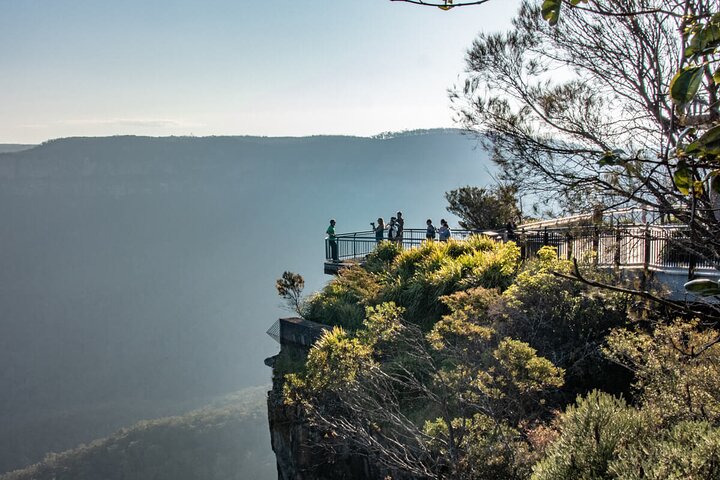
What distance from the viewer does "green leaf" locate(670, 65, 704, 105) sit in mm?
1426

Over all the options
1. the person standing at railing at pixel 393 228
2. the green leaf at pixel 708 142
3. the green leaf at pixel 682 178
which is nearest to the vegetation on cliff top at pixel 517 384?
the green leaf at pixel 682 178

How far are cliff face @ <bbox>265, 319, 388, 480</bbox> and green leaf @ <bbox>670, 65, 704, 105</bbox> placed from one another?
27.3 ft

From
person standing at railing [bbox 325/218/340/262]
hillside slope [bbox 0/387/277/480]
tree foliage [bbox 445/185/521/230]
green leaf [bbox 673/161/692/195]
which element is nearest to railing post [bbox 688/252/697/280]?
green leaf [bbox 673/161/692/195]

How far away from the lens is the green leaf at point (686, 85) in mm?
1426

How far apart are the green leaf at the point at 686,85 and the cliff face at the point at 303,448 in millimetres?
8322

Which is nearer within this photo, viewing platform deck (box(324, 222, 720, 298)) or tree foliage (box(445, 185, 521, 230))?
viewing platform deck (box(324, 222, 720, 298))

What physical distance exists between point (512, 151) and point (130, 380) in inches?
3591

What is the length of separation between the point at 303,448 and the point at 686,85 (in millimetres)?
10464

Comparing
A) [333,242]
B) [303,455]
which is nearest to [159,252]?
[333,242]

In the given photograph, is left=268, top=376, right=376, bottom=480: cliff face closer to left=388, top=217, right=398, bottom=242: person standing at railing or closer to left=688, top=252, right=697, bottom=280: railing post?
left=688, top=252, right=697, bottom=280: railing post

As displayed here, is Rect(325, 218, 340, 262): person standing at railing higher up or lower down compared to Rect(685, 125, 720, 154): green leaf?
lower down

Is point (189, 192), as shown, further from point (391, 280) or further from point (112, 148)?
point (391, 280)

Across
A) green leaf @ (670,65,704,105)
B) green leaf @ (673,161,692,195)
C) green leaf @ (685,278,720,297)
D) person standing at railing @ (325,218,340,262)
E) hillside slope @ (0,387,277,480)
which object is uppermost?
green leaf @ (670,65,704,105)

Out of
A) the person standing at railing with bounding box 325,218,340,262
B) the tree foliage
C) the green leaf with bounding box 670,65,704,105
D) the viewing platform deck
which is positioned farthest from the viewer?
the tree foliage
